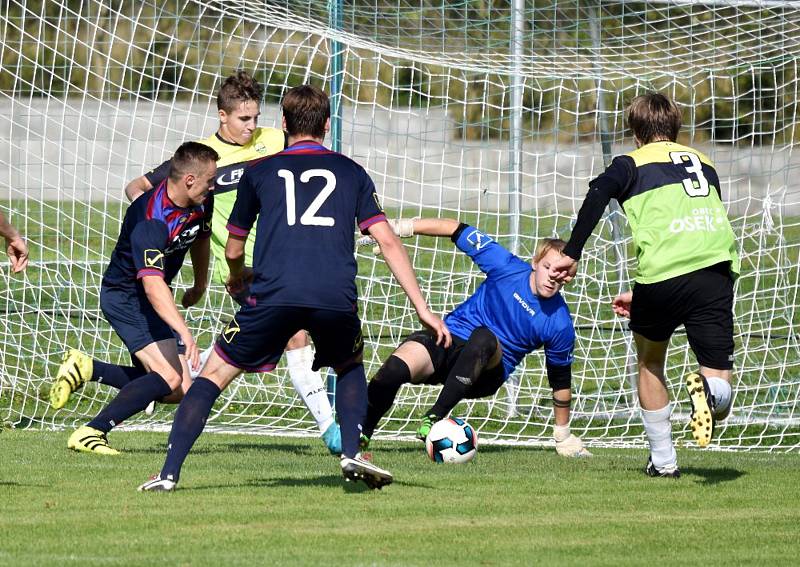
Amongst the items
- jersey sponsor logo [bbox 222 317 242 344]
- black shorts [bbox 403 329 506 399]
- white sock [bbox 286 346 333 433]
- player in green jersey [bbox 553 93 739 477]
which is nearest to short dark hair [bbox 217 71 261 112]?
white sock [bbox 286 346 333 433]

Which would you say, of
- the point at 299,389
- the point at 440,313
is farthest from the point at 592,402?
the point at 299,389

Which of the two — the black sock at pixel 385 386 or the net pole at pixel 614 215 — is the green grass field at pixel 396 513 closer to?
the black sock at pixel 385 386

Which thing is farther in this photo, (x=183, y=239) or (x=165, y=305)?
(x=183, y=239)

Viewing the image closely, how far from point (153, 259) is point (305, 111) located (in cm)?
129

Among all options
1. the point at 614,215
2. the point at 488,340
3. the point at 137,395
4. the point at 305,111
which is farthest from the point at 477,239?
the point at 614,215

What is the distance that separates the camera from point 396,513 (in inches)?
218

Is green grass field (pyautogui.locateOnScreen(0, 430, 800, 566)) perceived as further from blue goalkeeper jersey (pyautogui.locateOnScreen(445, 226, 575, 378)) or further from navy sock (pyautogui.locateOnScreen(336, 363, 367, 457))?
blue goalkeeper jersey (pyautogui.locateOnScreen(445, 226, 575, 378))

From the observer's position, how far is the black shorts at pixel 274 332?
223 inches

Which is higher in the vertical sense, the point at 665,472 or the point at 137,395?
the point at 665,472

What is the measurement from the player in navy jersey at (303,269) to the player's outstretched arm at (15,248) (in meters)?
1.46

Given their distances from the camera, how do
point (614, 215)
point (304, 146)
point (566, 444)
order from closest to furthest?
point (304, 146)
point (566, 444)
point (614, 215)

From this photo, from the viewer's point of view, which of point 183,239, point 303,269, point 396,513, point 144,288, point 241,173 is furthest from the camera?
point 241,173

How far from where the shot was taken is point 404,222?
7543mm

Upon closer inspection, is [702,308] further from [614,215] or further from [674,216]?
[614,215]
